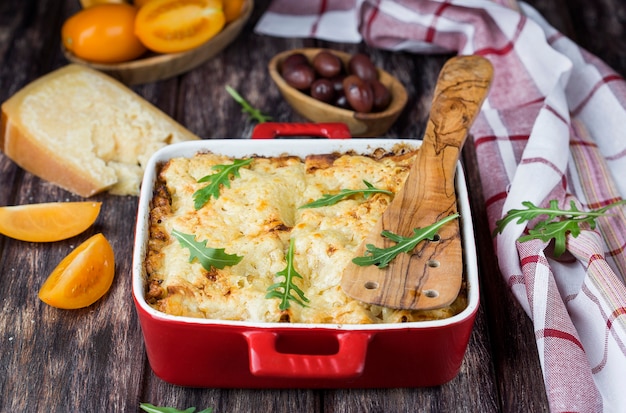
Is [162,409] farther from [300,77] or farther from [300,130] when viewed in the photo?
[300,77]

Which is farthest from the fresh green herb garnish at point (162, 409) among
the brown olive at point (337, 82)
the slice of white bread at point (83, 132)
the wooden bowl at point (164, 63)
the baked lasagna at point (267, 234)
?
the wooden bowl at point (164, 63)

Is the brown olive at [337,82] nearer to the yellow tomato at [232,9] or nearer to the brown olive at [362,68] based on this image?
the brown olive at [362,68]

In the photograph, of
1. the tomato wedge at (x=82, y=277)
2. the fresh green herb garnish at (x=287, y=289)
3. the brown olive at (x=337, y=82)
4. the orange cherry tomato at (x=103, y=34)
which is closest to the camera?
the fresh green herb garnish at (x=287, y=289)

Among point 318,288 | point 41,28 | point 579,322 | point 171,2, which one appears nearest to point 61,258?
point 318,288

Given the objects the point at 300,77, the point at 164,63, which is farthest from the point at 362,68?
the point at 164,63

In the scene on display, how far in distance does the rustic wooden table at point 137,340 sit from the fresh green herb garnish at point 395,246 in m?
0.35

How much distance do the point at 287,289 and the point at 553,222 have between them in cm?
81

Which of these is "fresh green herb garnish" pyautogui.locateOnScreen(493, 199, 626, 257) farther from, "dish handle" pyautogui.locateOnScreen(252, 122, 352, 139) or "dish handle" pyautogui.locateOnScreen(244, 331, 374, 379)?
"dish handle" pyautogui.locateOnScreen(244, 331, 374, 379)

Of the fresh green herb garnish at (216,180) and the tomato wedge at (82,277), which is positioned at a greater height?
the fresh green herb garnish at (216,180)

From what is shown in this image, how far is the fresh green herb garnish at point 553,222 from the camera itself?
2.13 meters

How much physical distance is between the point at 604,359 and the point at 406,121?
1128 millimetres

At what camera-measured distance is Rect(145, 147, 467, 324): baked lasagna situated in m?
1.80

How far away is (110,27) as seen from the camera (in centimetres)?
277

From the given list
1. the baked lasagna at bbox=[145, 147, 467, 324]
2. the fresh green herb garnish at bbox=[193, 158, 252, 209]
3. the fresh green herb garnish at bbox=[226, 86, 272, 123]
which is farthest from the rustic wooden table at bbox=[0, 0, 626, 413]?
the fresh green herb garnish at bbox=[193, 158, 252, 209]
